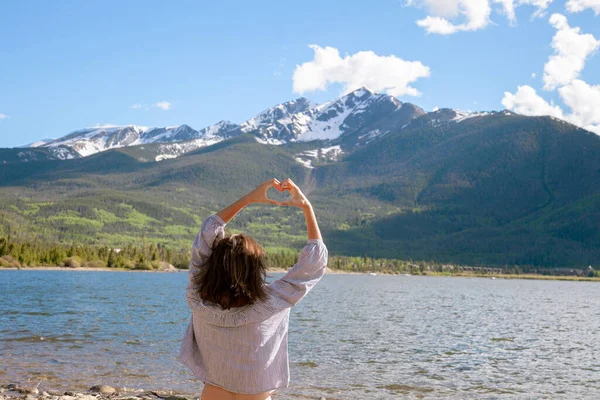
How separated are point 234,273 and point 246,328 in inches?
26.9

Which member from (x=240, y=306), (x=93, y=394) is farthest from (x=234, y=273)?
(x=93, y=394)

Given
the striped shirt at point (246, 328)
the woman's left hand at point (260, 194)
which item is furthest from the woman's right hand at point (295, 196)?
the striped shirt at point (246, 328)

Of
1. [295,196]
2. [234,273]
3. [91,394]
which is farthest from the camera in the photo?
[91,394]

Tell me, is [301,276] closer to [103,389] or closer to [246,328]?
[246,328]

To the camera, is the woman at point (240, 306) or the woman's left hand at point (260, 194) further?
the woman's left hand at point (260, 194)

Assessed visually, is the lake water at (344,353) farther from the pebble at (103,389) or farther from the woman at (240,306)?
the woman at (240,306)

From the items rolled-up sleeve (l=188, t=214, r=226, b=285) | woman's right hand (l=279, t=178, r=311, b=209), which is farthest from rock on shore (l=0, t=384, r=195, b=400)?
woman's right hand (l=279, t=178, r=311, b=209)

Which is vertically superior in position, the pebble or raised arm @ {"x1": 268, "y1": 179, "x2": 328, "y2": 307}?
raised arm @ {"x1": 268, "y1": 179, "x2": 328, "y2": 307}

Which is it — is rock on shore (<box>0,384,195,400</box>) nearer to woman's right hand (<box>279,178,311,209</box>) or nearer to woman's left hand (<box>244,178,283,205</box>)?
woman's left hand (<box>244,178,283,205</box>)

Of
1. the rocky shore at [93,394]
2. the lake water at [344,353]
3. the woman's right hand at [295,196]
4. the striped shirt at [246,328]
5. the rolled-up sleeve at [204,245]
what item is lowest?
the lake water at [344,353]

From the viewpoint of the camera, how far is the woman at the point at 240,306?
246 inches

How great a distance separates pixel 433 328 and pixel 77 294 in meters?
38.4

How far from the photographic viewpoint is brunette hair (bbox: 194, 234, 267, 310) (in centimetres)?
616

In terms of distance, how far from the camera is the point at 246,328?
21.4ft
